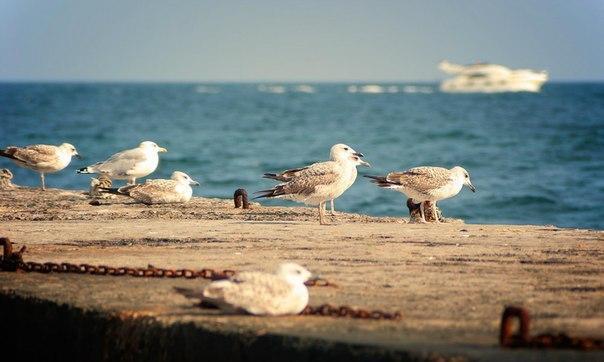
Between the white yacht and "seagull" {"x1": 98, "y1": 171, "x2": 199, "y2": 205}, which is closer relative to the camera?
"seagull" {"x1": 98, "y1": 171, "x2": 199, "y2": 205}

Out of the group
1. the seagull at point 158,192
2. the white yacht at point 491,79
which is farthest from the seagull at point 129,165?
the white yacht at point 491,79

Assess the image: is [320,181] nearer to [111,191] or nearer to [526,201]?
[111,191]

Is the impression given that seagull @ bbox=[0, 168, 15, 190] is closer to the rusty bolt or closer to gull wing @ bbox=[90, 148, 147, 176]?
gull wing @ bbox=[90, 148, 147, 176]

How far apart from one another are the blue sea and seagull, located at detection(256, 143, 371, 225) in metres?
9.82

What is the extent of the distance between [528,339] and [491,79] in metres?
149

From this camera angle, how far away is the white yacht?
15238 centimetres

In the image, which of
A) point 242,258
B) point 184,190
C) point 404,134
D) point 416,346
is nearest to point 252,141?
point 404,134

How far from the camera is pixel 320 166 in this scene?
12.8m

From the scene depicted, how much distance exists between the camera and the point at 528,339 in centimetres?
593

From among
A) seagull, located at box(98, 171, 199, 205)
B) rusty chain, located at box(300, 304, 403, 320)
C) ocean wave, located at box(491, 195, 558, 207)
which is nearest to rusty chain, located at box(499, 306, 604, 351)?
rusty chain, located at box(300, 304, 403, 320)

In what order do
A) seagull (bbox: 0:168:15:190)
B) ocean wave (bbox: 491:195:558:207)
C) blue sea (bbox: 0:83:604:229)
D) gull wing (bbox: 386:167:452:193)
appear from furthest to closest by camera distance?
blue sea (bbox: 0:83:604:229) → ocean wave (bbox: 491:195:558:207) → seagull (bbox: 0:168:15:190) → gull wing (bbox: 386:167:452:193)

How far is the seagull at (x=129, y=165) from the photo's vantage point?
16547 mm

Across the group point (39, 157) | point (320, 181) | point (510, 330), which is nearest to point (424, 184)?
point (320, 181)

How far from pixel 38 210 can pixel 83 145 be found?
34534 mm
